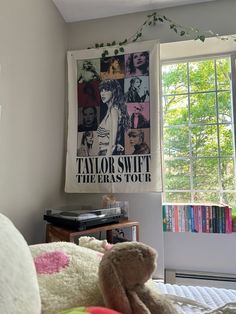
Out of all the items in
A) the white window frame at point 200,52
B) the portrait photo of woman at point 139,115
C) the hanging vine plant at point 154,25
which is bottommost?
the portrait photo of woman at point 139,115

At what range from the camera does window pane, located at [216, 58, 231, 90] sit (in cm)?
202

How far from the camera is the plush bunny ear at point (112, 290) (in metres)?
0.64

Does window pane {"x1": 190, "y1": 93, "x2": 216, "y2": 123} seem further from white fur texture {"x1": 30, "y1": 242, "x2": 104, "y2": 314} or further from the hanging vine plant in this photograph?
white fur texture {"x1": 30, "y1": 242, "x2": 104, "y2": 314}

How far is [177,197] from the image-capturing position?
2045mm

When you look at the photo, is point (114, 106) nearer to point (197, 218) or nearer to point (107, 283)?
point (197, 218)

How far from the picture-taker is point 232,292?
982 mm

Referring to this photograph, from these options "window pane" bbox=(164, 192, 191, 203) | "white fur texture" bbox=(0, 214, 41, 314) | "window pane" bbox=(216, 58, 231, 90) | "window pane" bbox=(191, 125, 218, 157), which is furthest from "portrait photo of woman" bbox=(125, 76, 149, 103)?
"white fur texture" bbox=(0, 214, 41, 314)

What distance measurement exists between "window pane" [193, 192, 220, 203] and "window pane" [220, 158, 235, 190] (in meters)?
0.09

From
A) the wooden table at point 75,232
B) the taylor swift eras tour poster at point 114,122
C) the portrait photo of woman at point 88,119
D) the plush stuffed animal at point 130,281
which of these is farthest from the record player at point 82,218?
the plush stuffed animal at point 130,281

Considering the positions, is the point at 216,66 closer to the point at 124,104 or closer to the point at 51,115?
the point at 124,104

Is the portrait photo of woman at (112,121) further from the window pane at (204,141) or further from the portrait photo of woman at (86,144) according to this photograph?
the window pane at (204,141)

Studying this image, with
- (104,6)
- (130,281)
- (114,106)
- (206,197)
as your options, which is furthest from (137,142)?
(130,281)

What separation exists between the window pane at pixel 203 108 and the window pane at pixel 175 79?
0.39ft

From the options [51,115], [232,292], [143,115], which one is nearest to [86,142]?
[51,115]
